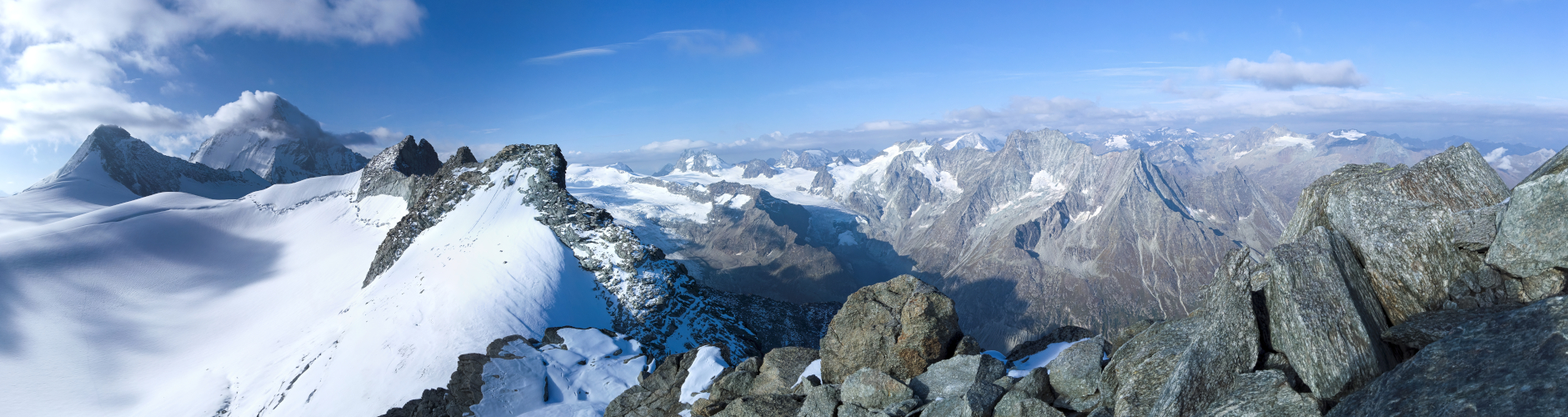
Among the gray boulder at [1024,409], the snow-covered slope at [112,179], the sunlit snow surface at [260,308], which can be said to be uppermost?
the snow-covered slope at [112,179]

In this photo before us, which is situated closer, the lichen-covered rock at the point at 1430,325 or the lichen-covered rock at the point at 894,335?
the lichen-covered rock at the point at 1430,325

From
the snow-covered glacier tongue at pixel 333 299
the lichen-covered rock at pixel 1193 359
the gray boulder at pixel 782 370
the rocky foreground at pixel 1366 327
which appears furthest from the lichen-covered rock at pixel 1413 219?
the snow-covered glacier tongue at pixel 333 299

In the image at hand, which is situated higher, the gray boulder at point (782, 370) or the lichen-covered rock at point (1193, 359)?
the lichen-covered rock at point (1193, 359)

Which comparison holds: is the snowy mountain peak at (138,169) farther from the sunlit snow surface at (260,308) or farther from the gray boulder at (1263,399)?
the gray boulder at (1263,399)

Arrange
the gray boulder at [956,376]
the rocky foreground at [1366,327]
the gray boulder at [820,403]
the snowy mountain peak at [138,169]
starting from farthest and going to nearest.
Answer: the snowy mountain peak at [138,169] < the gray boulder at [820,403] < the gray boulder at [956,376] < the rocky foreground at [1366,327]

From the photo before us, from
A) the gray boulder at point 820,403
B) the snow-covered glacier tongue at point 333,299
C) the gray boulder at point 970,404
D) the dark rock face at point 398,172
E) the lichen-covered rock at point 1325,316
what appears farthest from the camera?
the dark rock face at point 398,172

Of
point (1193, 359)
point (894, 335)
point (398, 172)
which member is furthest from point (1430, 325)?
point (398, 172)

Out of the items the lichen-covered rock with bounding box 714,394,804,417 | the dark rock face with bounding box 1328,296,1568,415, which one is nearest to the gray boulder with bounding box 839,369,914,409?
the lichen-covered rock with bounding box 714,394,804,417
